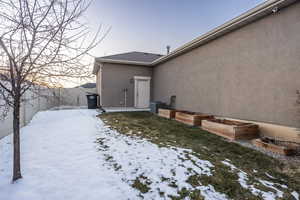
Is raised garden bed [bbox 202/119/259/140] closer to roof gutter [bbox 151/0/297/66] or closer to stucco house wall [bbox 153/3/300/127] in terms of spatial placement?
stucco house wall [bbox 153/3/300/127]

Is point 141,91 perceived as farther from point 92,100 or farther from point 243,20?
point 243,20

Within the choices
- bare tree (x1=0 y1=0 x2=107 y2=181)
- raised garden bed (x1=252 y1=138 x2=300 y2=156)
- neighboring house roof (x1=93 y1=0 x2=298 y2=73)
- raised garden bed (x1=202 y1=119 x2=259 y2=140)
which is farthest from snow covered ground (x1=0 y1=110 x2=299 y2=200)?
neighboring house roof (x1=93 y1=0 x2=298 y2=73)

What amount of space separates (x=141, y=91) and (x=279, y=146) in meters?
7.96

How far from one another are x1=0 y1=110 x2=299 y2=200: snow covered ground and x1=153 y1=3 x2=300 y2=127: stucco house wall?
242 centimetres

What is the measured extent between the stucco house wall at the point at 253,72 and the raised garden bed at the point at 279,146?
0.52m

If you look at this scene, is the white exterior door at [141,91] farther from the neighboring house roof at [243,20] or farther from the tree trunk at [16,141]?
the tree trunk at [16,141]

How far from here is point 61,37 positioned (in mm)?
2082

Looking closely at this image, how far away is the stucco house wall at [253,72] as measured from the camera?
342 centimetres

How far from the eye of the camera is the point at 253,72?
13.8ft

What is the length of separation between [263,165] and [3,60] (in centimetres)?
440

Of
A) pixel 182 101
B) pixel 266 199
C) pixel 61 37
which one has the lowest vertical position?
pixel 266 199

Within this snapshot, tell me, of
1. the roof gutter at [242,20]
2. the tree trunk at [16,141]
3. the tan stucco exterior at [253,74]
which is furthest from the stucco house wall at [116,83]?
the tree trunk at [16,141]

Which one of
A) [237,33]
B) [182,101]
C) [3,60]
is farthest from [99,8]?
[182,101]

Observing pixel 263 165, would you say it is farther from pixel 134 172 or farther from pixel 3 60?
pixel 3 60
